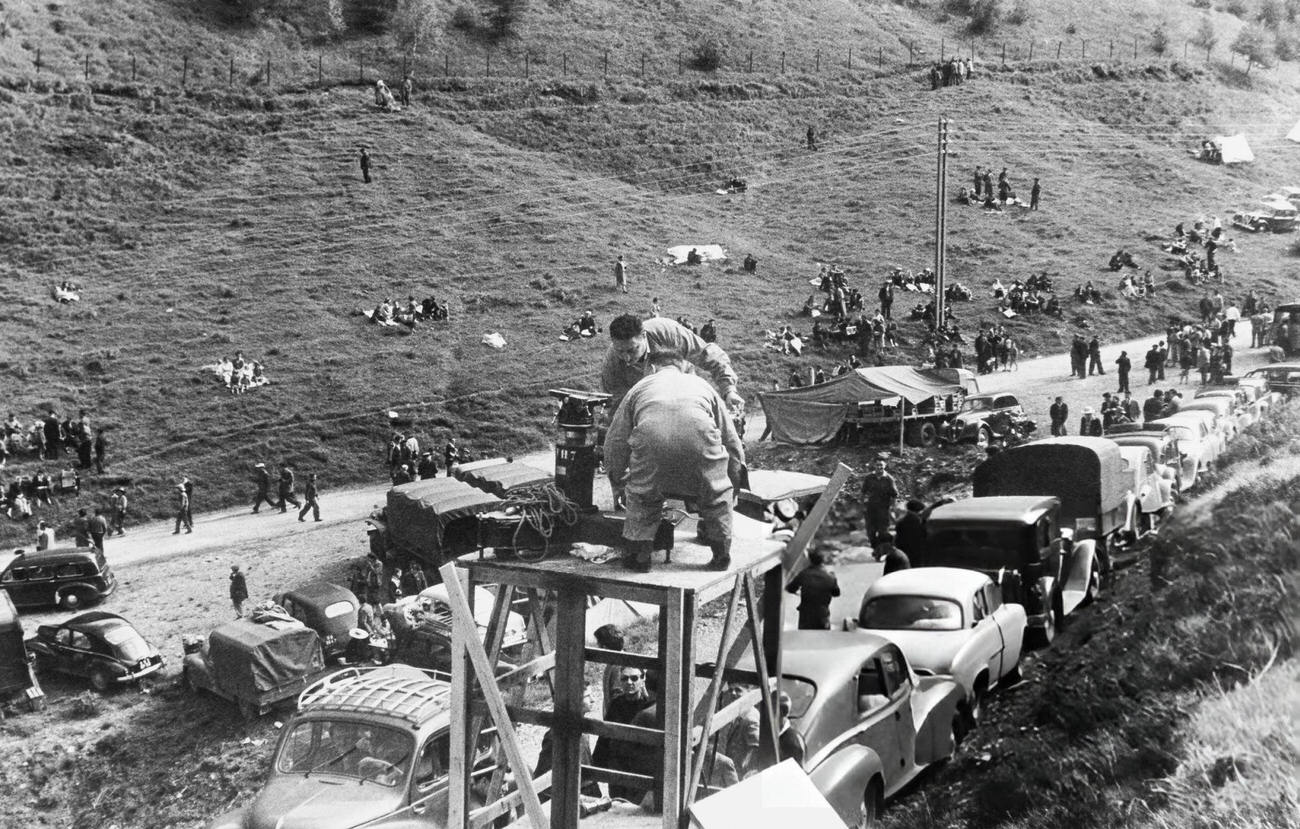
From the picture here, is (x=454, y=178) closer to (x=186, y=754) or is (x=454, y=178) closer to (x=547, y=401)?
(x=547, y=401)

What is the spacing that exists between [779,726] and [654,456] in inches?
75.4

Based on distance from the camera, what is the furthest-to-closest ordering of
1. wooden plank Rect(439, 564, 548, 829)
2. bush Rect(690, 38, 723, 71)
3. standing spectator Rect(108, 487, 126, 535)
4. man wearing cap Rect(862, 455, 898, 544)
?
bush Rect(690, 38, 723, 71), standing spectator Rect(108, 487, 126, 535), man wearing cap Rect(862, 455, 898, 544), wooden plank Rect(439, 564, 548, 829)

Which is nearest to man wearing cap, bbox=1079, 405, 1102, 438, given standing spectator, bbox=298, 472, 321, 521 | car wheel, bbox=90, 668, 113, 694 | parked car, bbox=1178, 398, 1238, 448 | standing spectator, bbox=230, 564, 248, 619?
parked car, bbox=1178, 398, 1238, 448

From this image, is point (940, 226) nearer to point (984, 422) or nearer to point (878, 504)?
point (984, 422)

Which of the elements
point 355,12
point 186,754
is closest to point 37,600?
point 186,754

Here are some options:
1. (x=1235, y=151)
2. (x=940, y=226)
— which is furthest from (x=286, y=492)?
(x=1235, y=151)

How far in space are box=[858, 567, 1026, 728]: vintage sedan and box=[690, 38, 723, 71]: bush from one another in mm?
56963

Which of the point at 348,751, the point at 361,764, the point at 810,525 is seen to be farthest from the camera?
the point at 348,751

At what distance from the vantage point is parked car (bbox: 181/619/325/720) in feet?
53.1

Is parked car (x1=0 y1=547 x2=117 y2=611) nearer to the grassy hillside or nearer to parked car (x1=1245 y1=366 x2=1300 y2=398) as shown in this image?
the grassy hillside

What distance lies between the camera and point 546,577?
5.70 meters

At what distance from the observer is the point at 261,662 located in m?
16.1

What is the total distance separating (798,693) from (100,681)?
13940mm

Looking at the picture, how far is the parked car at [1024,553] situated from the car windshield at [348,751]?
5982mm
